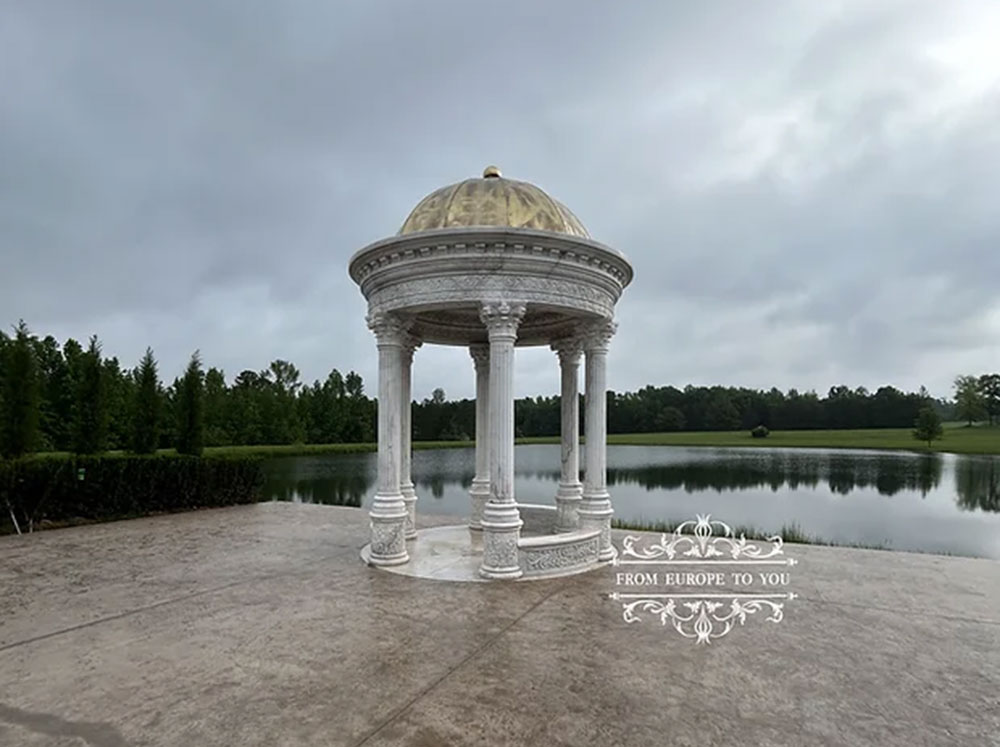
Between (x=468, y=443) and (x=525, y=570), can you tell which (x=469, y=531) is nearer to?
(x=525, y=570)

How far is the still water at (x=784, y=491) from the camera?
13633mm

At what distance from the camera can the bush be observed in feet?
32.7

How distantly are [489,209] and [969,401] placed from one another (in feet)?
206

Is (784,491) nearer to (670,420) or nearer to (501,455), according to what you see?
(501,455)

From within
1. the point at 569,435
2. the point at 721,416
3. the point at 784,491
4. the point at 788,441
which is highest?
the point at 721,416

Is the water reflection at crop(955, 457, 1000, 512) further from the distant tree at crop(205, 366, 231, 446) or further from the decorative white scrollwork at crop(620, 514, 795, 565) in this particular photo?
the distant tree at crop(205, 366, 231, 446)

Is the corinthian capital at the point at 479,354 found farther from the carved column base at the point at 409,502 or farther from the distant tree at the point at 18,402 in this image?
the distant tree at the point at 18,402

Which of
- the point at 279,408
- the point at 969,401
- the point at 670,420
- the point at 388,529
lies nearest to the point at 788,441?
the point at 670,420

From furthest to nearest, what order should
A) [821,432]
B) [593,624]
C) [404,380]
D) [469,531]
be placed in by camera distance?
[821,432], [469,531], [404,380], [593,624]

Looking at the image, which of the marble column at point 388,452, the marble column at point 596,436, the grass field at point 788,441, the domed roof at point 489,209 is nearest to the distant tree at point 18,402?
the marble column at point 388,452

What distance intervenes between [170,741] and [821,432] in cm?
5999

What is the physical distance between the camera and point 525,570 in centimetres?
652

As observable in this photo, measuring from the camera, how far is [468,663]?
4.16 metres

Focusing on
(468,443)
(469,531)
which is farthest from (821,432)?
(469,531)
